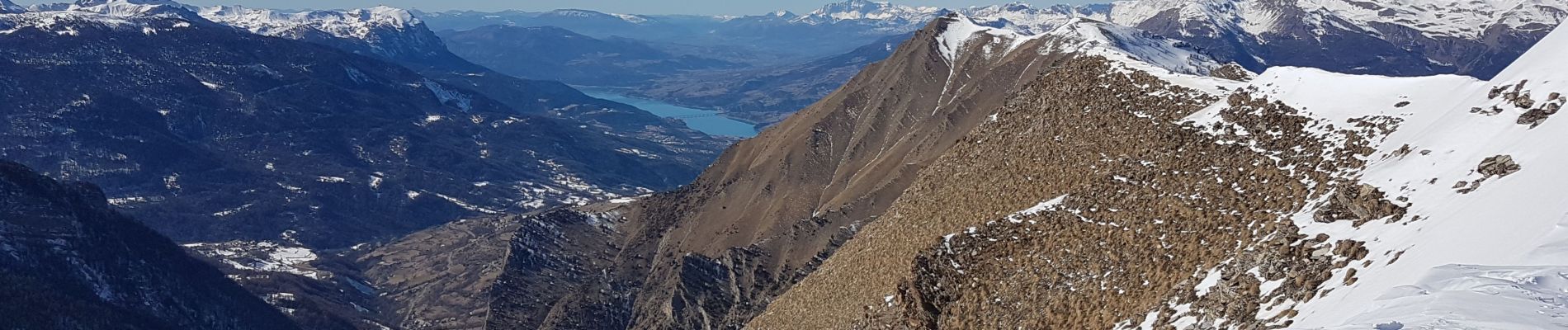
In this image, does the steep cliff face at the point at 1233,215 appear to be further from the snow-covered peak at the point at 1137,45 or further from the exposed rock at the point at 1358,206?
the snow-covered peak at the point at 1137,45

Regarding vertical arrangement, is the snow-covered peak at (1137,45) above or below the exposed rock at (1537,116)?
below

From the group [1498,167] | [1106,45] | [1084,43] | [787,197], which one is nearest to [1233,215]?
[1498,167]

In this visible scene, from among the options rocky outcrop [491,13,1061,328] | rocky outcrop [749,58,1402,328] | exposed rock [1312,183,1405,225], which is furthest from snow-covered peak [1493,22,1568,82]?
rocky outcrop [491,13,1061,328]

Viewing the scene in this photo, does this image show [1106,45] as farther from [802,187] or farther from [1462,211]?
[1462,211]

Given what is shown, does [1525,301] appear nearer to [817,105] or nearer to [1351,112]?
[1351,112]

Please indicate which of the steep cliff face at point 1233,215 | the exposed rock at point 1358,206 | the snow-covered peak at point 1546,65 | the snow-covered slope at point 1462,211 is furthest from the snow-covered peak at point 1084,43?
the exposed rock at point 1358,206

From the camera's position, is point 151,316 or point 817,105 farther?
point 817,105

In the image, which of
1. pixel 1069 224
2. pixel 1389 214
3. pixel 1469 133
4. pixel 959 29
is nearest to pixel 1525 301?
pixel 1389 214
